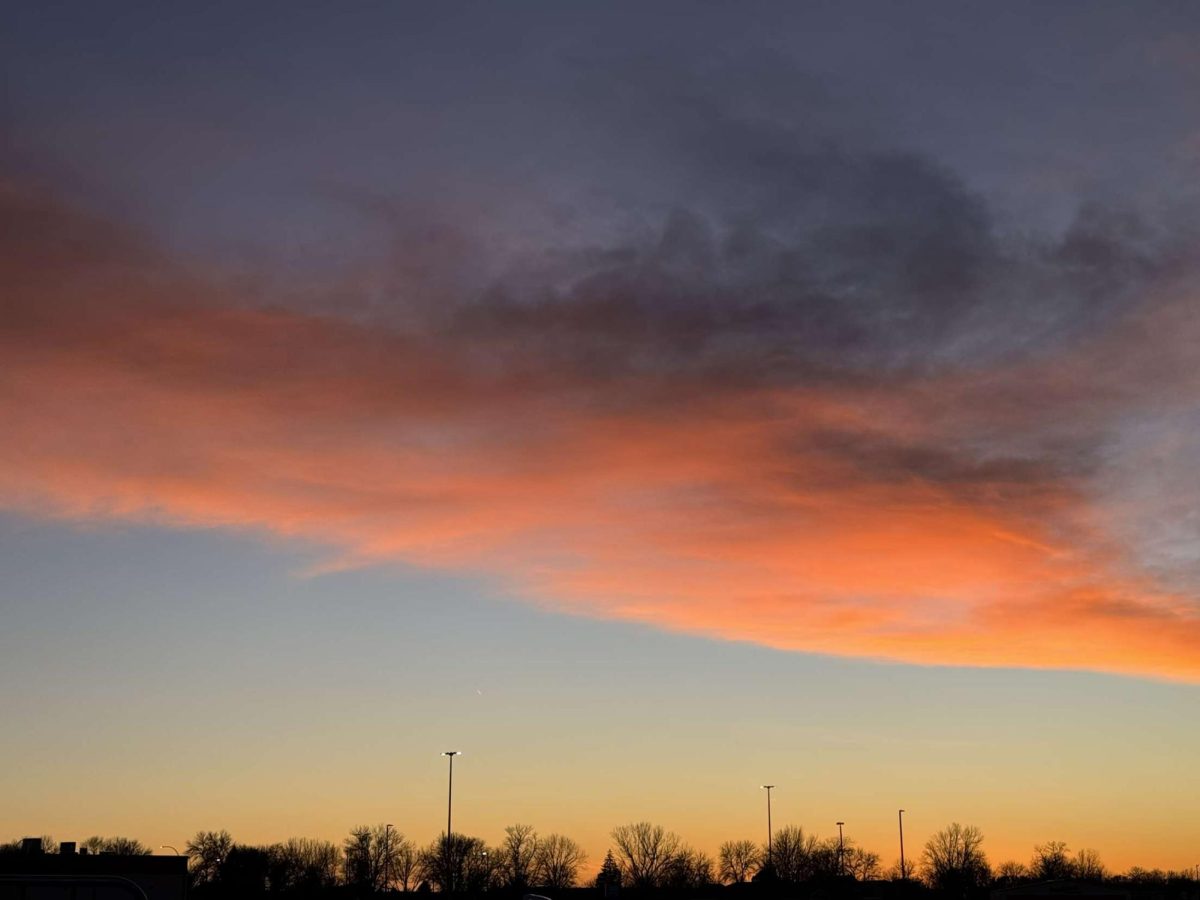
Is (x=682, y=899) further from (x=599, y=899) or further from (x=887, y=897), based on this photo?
(x=887, y=897)

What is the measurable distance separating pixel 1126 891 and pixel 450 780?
72.3 m

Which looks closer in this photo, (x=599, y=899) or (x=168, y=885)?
(x=168, y=885)

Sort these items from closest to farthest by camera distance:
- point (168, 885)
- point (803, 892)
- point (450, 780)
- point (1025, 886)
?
point (168, 885), point (1025, 886), point (450, 780), point (803, 892)

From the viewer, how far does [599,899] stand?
198875 millimetres

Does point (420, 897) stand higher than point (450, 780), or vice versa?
point (450, 780)

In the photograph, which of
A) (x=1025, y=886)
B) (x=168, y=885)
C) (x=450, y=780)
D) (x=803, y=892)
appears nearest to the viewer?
(x=168, y=885)

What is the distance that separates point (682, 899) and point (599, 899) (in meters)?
14.7

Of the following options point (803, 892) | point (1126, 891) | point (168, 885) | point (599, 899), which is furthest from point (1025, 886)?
point (168, 885)

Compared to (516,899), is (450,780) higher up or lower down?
higher up

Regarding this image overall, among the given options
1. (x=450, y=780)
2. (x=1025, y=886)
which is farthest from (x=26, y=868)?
(x=1025, y=886)

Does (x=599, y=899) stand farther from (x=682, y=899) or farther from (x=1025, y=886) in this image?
(x=1025, y=886)

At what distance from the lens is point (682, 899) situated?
190125 mm

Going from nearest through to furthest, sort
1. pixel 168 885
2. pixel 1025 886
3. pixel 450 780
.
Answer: pixel 168 885 → pixel 1025 886 → pixel 450 780

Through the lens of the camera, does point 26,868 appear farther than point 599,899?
No
